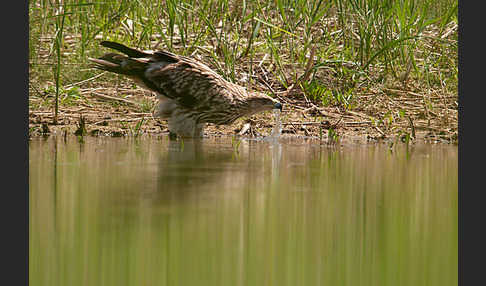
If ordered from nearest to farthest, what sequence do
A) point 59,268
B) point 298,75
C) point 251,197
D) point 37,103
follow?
point 59,268 < point 251,197 < point 37,103 < point 298,75

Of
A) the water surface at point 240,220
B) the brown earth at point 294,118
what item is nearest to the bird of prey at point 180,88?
the brown earth at point 294,118

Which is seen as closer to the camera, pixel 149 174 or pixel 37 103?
pixel 149 174

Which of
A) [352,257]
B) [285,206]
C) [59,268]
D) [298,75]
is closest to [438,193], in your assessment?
[285,206]

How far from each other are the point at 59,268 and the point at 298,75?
7.08m

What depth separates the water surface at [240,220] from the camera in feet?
9.23

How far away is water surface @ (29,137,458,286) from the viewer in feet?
9.23

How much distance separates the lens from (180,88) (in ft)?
26.1

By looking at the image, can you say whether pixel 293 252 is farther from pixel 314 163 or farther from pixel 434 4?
pixel 434 4

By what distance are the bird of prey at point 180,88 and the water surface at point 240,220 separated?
5.89 ft

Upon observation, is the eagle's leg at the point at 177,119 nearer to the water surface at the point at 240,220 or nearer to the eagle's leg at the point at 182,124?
the eagle's leg at the point at 182,124

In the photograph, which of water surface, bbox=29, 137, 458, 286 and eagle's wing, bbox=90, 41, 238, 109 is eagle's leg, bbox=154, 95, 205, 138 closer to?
eagle's wing, bbox=90, 41, 238, 109

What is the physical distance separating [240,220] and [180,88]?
451 centimetres

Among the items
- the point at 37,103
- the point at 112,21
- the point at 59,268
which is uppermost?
the point at 112,21

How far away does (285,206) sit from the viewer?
4027mm
